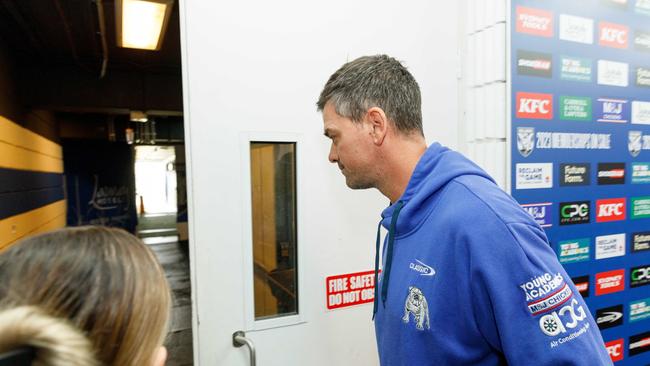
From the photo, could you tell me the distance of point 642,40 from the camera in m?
1.97

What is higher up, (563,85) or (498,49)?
(498,49)

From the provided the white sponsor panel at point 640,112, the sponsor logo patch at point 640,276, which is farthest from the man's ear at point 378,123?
the sponsor logo patch at point 640,276

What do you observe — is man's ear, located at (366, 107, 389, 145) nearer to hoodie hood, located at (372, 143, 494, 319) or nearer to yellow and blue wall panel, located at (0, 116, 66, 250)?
hoodie hood, located at (372, 143, 494, 319)

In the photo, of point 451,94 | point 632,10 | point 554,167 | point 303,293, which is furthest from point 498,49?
point 303,293

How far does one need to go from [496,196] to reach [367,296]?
0.82 metres

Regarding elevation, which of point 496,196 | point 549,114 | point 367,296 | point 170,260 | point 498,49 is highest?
point 498,49

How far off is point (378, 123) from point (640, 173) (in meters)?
1.65

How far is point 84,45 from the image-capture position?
16.3 ft

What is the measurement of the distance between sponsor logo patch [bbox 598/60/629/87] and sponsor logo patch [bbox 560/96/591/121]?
15 cm

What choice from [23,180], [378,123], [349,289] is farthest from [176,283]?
[378,123]

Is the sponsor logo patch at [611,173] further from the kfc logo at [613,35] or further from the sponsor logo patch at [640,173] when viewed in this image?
the kfc logo at [613,35]

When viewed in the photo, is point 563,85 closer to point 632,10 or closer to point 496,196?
point 632,10

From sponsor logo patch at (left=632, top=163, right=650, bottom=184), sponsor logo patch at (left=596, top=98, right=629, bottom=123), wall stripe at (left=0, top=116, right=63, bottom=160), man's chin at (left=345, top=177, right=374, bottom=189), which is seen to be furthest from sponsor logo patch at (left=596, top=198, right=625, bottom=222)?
wall stripe at (left=0, top=116, right=63, bottom=160)

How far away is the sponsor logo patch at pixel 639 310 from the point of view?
1.97 m
